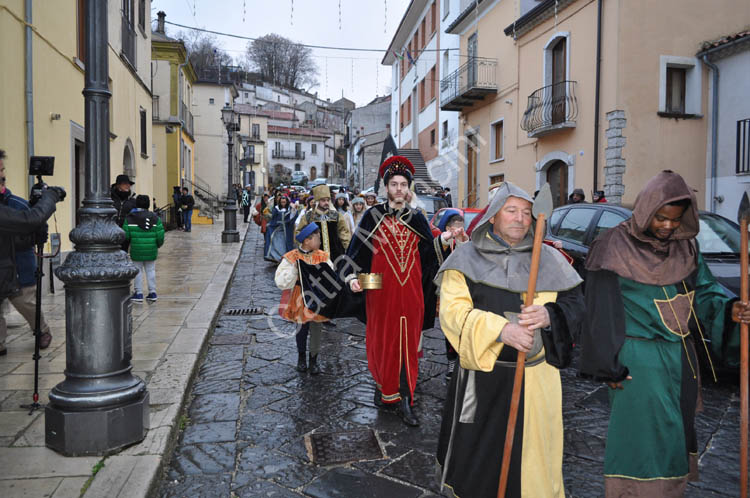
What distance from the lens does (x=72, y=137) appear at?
1050 centimetres

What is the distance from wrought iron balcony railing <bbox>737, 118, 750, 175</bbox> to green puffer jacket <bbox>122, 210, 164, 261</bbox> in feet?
40.6

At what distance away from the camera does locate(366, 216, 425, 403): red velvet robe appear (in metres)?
4.39

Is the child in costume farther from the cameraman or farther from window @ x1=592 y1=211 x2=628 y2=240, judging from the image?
window @ x1=592 y1=211 x2=628 y2=240

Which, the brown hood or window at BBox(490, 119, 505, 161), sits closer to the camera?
the brown hood

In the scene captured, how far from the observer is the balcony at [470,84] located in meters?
21.3

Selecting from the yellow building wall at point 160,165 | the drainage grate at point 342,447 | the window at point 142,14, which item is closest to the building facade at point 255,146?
the yellow building wall at point 160,165

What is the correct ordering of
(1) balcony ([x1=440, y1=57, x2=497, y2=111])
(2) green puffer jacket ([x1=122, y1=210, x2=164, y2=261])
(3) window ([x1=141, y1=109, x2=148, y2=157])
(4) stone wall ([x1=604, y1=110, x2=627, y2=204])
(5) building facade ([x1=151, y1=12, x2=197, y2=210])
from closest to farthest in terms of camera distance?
1. (2) green puffer jacket ([x1=122, y1=210, x2=164, y2=261])
2. (4) stone wall ([x1=604, y1=110, x2=627, y2=204])
3. (3) window ([x1=141, y1=109, x2=148, y2=157])
4. (1) balcony ([x1=440, y1=57, x2=497, y2=111])
5. (5) building facade ([x1=151, y1=12, x2=197, y2=210])

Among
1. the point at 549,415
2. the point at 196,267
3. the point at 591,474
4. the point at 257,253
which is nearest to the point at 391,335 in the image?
the point at 591,474

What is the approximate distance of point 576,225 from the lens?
741cm

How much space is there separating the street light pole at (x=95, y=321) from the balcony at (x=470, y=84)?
18709mm

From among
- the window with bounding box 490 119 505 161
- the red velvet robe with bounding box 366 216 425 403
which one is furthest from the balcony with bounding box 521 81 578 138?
the red velvet robe with bounding box 366 216 425 403

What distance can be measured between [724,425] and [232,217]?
15358 mm

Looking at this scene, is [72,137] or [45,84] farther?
[72,137]

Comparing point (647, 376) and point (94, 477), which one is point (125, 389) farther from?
point (647, 376)
